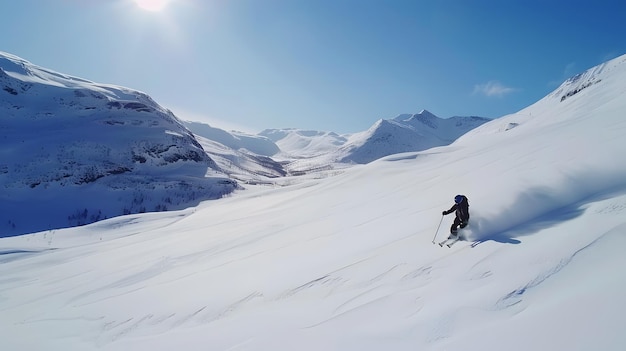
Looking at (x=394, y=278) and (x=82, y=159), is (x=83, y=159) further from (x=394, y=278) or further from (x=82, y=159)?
(x=394, y=278)

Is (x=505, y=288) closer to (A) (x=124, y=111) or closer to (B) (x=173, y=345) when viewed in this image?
(B) (x=173, y=345)

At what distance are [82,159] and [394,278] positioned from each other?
63.9 meters

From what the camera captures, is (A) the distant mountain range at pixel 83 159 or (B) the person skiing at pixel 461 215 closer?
(B) the person skiing at pixel 461 215

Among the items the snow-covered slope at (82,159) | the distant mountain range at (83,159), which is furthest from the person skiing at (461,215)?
the snow-covered slope at (82,159)

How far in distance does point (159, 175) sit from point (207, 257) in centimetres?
5795

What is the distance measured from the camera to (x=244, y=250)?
346 inches

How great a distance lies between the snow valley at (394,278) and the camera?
3076mm

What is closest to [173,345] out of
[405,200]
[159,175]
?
[405,200]

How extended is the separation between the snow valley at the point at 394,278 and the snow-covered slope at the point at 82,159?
112 feet

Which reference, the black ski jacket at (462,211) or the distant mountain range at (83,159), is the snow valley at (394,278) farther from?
the distant mountain range at (83,159)

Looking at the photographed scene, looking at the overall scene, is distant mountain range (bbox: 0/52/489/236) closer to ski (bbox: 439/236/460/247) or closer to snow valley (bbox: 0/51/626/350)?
snow valley (bbox: 0/51/626/350)

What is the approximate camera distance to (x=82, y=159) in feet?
170

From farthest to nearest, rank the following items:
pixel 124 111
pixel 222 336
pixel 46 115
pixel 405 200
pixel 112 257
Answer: pixel 124 111
pixel 46 115
pixel 112 257
pixel 405 200
pixel 222 336

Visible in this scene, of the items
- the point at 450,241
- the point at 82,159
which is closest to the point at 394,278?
the point at 450,241
